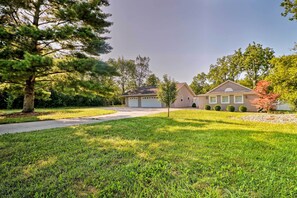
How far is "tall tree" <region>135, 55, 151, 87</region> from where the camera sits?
46.7 meters

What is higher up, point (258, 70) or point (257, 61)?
point (257, 61)

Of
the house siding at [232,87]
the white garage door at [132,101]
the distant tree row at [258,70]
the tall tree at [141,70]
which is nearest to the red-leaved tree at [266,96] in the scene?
the distant tree row at [258,70]

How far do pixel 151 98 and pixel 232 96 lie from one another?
13.0m

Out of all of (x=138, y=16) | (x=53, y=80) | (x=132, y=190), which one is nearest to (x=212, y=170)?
(x=132, y=190)

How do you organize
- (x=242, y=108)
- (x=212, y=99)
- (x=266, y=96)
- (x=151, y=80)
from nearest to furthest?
(x=266, y=96)
(x=242, y=108)
(x=212, y=99)
(x=151, y=80)

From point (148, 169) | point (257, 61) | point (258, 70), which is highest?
point (257, 61)

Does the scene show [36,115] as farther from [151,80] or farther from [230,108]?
[151,80]

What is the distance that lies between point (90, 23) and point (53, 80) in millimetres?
5959

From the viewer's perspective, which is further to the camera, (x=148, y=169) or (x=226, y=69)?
(x=226, y=69)

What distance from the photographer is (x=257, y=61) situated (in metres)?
33.2

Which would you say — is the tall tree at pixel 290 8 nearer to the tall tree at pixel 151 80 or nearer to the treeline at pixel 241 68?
the treeline at pixel 241 68

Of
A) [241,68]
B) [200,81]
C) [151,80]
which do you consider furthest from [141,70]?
[241,68]

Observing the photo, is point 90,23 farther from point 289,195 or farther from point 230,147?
point 289,195

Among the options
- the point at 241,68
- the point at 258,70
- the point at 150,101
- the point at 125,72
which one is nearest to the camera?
the point at 150,101
